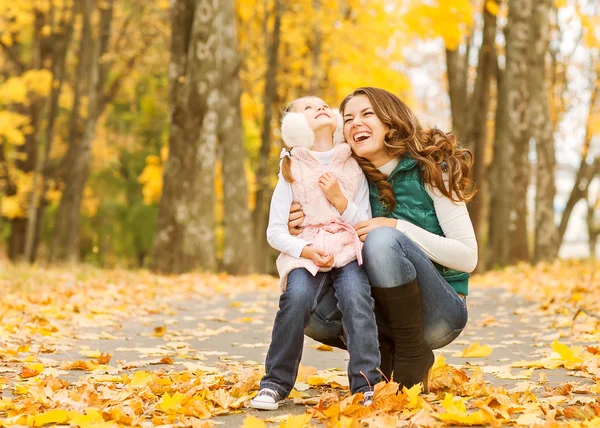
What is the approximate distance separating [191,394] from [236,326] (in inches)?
132

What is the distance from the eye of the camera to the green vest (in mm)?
3908

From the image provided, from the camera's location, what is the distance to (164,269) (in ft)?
42.5

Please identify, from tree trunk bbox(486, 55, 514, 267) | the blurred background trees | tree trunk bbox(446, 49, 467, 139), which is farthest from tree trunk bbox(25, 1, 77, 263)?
tree trunk bbox(486, 55, 514, 267)

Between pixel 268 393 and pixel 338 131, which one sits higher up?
pixel 338 131

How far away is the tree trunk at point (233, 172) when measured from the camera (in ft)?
48.4

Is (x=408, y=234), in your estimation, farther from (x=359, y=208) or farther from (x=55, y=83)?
(x=55, y=83)

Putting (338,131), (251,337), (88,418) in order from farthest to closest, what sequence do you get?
(251,337), (338,131), (88,418)

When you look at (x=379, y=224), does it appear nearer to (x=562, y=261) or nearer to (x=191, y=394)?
(x=191, y=394)

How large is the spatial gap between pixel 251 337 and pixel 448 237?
2.86m

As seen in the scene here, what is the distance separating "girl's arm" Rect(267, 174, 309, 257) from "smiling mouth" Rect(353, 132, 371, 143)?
418 mm

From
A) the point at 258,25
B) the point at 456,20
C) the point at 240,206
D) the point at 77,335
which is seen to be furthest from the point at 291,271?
the point at 258,25

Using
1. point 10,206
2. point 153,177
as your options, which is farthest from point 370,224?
point 153,177

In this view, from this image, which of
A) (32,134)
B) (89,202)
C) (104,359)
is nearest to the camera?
(104,359)

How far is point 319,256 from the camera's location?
11.9 ft
